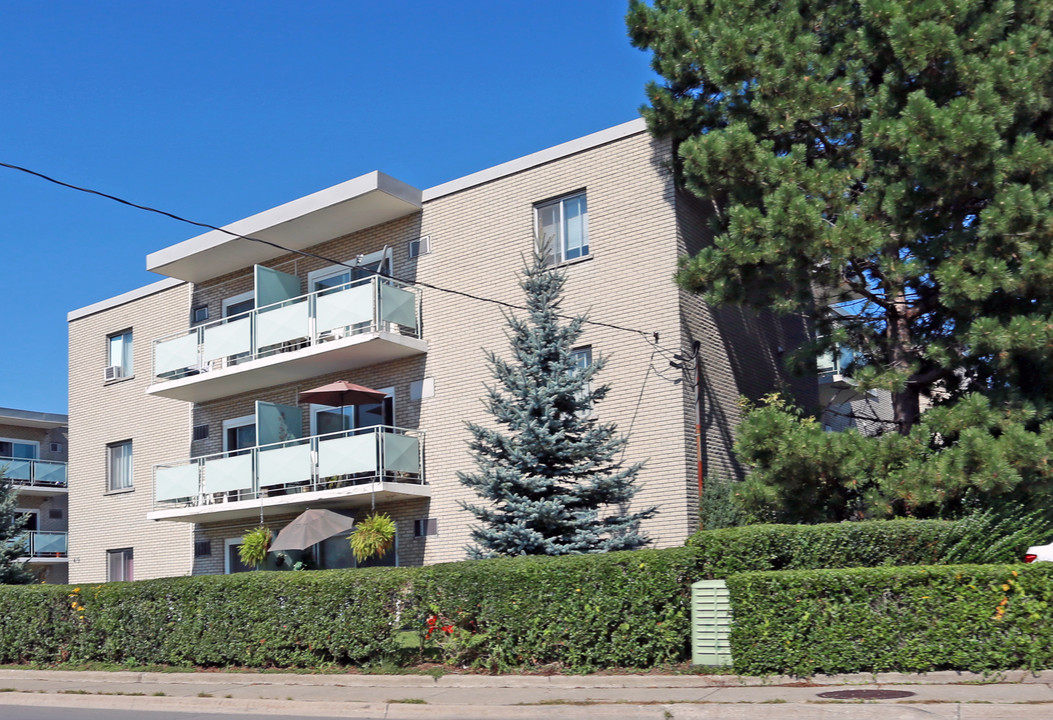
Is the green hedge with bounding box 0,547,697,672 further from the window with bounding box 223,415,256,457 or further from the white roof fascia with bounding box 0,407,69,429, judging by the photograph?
the white roof fascia with bounding box 0,407,69,429

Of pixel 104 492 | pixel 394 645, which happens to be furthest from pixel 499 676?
pixel 104 492

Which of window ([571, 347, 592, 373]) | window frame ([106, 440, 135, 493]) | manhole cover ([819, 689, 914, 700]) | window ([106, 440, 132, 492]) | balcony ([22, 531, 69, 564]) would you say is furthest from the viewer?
balcony ([22, 531, 69, 564])

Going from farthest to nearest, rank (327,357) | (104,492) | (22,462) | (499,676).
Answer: (22,462), (104,492), (327,357), (499,676)

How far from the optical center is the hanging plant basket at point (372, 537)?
62.8ft

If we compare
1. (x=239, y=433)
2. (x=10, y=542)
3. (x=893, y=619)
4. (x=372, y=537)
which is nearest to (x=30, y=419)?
(x=10, y=542)

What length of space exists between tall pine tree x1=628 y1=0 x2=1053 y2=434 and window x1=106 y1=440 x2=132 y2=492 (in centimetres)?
1631

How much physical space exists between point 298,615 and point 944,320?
1028 cm

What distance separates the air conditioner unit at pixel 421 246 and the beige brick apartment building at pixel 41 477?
2466cm

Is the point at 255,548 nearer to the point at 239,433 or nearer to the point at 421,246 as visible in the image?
the point at 239,433

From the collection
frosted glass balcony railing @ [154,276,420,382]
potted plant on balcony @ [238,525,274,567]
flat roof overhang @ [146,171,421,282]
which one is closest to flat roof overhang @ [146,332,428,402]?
frosted glass balcony railing @ [154,276,420,382]

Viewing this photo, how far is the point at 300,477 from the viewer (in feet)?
67.2

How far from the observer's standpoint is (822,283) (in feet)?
51.2

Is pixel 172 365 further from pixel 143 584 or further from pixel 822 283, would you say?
pixel 822 283

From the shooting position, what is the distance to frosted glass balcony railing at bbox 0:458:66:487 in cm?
4125
